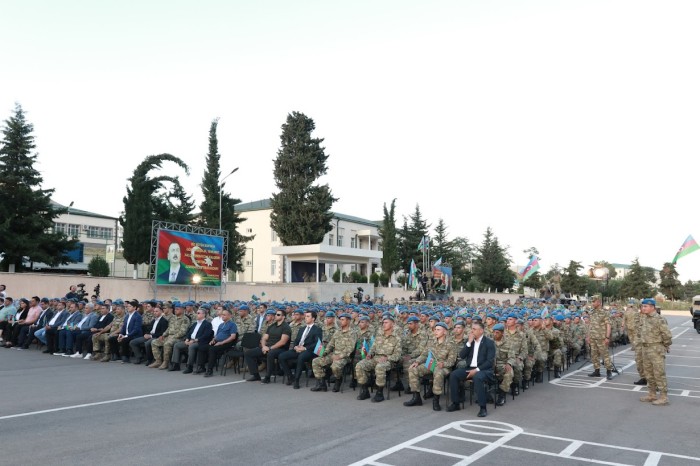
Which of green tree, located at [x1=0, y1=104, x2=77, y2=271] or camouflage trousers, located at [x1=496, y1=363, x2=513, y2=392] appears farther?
green tree, located at [x1=0, y1=104, x2=77, y2=271]

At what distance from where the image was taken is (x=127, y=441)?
262 inches

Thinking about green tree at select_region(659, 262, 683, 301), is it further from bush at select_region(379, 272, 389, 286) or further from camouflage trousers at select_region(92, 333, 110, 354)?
camouflage trousers at select_region(92, 333, 110, 354)

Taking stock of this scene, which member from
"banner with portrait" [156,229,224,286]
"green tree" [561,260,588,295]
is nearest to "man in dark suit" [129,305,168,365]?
"banner with portrait" [156,229,224,286]

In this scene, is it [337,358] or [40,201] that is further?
[40,201]

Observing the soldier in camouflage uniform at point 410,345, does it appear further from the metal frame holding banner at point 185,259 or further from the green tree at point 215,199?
the green tree at point 215,199

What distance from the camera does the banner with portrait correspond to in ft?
80.4

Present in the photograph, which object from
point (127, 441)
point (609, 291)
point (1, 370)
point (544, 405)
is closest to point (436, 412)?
point (544, 405)

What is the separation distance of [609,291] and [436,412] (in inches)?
3482

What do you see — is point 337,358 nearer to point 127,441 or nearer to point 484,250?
point 127,441

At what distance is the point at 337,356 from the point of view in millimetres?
10547

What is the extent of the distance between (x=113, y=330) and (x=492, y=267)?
5879 cm

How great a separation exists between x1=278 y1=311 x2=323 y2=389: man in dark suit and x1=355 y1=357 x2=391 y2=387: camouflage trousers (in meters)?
1.56

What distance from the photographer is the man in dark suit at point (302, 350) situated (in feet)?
36.0

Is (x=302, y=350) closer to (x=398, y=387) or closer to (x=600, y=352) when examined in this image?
(x=398, y=387)
